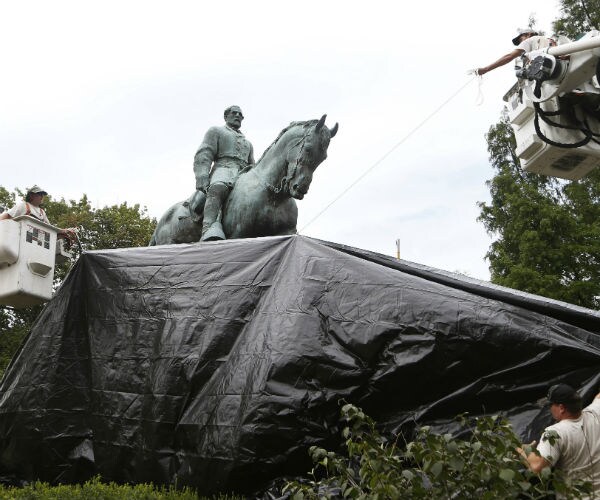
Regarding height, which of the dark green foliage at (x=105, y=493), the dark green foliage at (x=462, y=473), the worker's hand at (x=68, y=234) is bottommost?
the dark green foliage at (x=105, y=493)

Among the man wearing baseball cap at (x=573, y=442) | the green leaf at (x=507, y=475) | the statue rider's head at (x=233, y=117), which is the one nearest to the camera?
the green leaf at (x=507, y=475)

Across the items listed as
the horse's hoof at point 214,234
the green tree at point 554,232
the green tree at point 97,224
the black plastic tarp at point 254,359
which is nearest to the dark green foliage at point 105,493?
the black plastic tarp at point 254,359

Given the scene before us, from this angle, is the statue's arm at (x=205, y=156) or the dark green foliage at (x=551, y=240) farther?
the dark green foliage at (x=551, y=240)

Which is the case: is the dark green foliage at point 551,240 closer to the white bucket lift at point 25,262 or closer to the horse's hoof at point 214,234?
the horse's hoof at point 214,234

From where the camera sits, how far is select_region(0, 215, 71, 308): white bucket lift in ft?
24.1

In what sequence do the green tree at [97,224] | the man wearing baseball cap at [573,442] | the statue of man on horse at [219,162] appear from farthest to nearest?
1. the green tree at [97,224]
2. the statue of man on horse at [219,162]
3. the man wearing baseball cap at [573,442]

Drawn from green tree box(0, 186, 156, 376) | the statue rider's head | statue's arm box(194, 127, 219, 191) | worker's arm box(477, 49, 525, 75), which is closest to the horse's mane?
statue's arm box(194, 127, 219, 191)

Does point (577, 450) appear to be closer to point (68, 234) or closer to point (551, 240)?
point (68, 234)

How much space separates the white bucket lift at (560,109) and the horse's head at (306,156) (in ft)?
6.68

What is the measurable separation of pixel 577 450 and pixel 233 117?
261 inches

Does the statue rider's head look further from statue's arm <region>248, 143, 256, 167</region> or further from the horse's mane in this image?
the horse's mane

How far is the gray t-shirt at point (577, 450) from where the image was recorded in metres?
3.75

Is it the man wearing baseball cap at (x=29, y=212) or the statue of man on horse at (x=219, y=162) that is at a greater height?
the statue of man on horse at (x=219, y=162)

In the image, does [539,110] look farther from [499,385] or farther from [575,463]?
[575,463]
